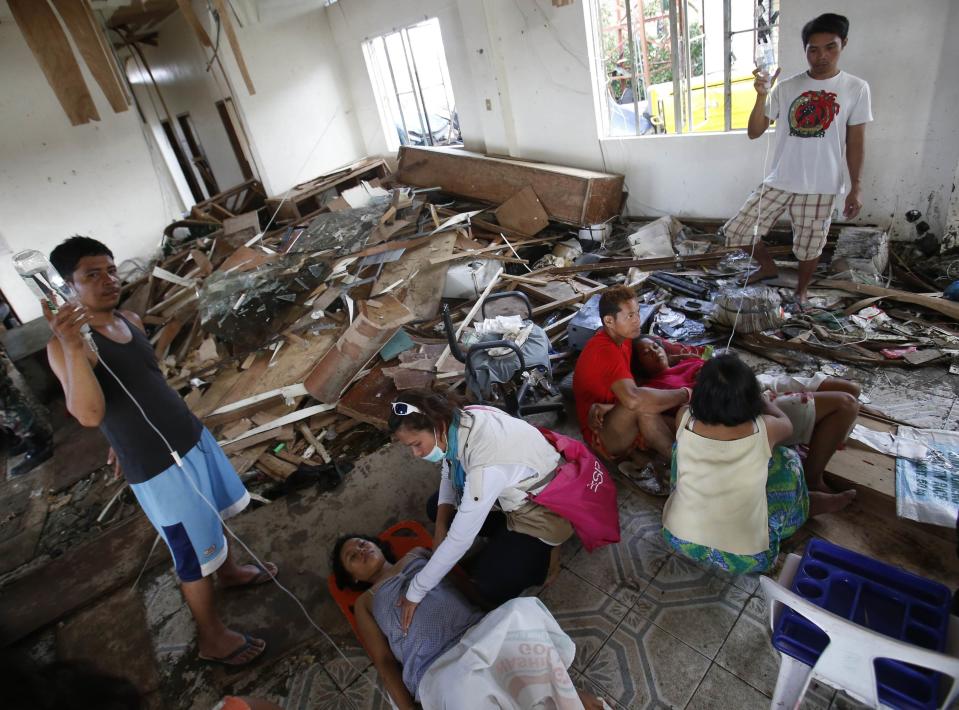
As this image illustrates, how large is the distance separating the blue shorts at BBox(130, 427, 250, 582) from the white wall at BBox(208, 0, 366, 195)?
8790mm

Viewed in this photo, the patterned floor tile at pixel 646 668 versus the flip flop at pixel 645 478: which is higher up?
the flip flop at pixel 645 478

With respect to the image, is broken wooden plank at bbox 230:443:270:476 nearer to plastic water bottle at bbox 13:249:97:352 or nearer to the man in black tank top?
the man in black tank top

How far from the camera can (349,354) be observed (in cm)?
447

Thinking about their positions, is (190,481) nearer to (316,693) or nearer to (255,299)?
(316,693)

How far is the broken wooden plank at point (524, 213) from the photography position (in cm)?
667

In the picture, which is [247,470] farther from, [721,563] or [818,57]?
[818,57]

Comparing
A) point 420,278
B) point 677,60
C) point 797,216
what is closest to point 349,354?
point 420,278

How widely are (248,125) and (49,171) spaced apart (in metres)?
3.15

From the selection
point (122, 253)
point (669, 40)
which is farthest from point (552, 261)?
point (122, 253)

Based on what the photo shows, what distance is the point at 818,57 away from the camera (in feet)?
12.0

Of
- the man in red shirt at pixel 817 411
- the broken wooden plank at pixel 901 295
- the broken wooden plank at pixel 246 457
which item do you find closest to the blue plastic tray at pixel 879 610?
the man in red shirt at pixel 817 411

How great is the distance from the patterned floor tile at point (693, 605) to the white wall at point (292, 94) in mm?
9969

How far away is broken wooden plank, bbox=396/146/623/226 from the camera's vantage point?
6.43m

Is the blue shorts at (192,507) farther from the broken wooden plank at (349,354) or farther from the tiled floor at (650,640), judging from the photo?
the broken wooden plank at (349,354)
